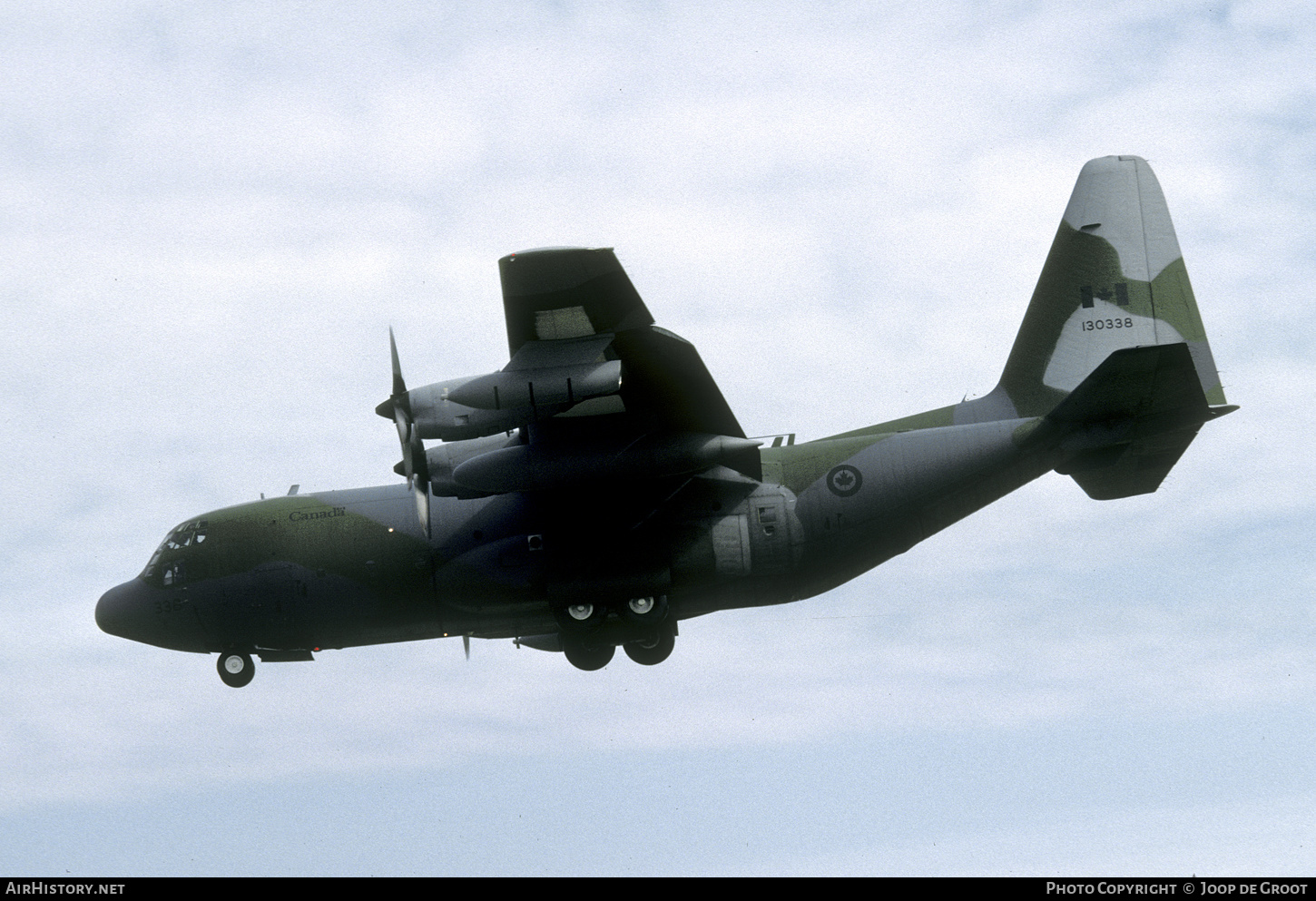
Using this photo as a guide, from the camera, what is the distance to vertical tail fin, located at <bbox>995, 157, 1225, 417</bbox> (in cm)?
2570

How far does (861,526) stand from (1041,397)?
4.97 meters

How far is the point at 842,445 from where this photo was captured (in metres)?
23.8

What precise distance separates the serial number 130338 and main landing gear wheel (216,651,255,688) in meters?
17.0

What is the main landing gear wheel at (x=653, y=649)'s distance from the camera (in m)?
24.8

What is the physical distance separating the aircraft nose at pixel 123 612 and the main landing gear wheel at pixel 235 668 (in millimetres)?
1722

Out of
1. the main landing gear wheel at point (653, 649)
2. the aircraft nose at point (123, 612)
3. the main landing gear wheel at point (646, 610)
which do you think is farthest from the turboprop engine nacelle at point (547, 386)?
the aircraft nose at point (123, 612)

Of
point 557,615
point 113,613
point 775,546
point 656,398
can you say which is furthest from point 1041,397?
point 113,613

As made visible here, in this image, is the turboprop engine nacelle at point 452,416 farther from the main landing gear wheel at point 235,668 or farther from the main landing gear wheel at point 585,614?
the main landing gear wheel at point 235,668

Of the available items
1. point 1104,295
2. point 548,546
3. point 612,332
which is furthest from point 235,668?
point 1104,295

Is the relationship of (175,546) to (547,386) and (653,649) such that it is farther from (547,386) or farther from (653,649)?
(547,386)

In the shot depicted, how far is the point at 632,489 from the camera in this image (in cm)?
2339

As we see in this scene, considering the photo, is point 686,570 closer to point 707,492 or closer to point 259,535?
point 707,492

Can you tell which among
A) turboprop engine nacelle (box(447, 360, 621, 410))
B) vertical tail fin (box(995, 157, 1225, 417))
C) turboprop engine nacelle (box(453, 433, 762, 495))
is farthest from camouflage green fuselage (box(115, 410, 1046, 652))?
turboprop engine nacelle (box(447, 360, 621, 410))
